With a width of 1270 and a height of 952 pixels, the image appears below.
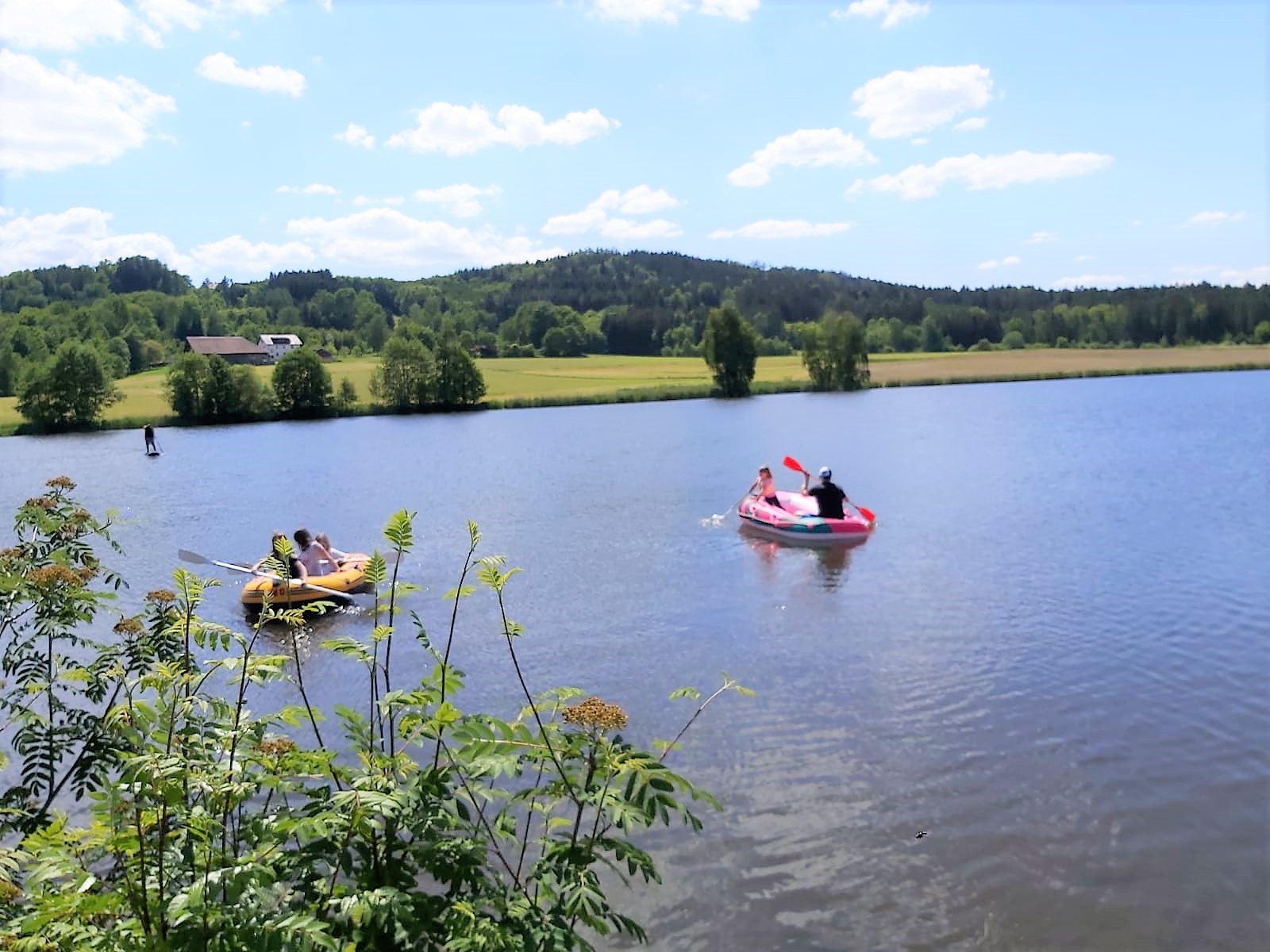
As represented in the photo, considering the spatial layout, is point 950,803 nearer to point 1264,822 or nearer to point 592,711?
point 1264,822

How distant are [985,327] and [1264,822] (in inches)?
5515

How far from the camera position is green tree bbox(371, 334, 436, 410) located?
72.4 m

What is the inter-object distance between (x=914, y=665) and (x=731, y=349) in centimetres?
6420

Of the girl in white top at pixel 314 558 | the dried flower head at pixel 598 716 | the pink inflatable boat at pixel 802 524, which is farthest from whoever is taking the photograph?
the pink inflatable boat at pixel 802 524

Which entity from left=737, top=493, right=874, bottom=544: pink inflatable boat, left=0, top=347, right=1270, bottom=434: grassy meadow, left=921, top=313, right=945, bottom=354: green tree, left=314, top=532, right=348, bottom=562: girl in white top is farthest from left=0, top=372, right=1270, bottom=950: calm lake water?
left=921, top=313, right=945, bottom=354: green tree

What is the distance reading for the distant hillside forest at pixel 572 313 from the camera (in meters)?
117

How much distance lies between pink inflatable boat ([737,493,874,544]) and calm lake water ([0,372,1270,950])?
515 millimetres

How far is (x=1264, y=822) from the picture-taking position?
307 inches

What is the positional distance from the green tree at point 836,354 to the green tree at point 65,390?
52.7 meters

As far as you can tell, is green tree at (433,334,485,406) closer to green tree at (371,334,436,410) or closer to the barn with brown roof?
green tree at (371,334,436,410)

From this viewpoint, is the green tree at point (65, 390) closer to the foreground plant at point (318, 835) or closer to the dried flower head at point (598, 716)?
the foreground plant at point (318, 835)

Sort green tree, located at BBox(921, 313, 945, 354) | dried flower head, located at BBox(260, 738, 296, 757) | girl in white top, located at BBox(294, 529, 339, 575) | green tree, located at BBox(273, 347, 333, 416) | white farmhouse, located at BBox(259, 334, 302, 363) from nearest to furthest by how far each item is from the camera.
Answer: dried flower head, located at BBox(260, 738, 296, 757) < girl in white top, located at BBox(294, 529, 339, 575) < green tree, located at BBox(273, 347, 333, 416) < white farmhouse, located at BBox(259, 334, 302, 363) < green tree, located at BBox(921, 313, 945, 354)

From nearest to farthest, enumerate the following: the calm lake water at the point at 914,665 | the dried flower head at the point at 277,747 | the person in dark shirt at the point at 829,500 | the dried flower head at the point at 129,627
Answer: the dried flower head at the point at 277,747, the dried flower head at the point at 129,627, the calm lake water at the point at 914,665, the person in dark shirt at the point at 829,500

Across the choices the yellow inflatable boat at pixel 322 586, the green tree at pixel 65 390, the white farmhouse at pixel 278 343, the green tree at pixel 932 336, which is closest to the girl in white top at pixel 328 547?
the yellow inflatable boat at pixel 322 586
